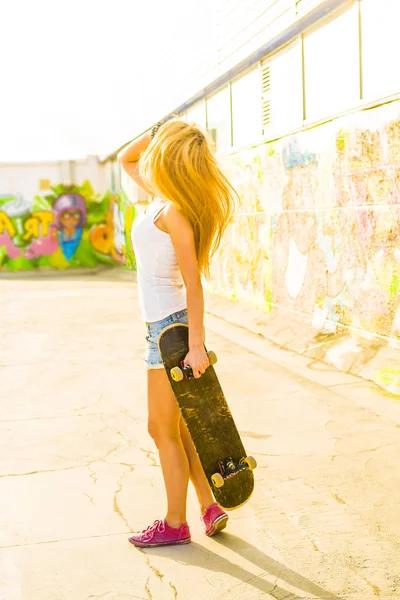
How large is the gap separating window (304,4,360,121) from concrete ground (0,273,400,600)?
2.54 metres

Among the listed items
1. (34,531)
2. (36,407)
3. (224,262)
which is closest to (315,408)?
(36,407)

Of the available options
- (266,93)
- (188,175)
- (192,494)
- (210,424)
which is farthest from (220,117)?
(210,424)

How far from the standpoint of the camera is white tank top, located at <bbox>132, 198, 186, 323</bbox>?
268 centimetres

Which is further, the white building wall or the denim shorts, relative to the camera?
the white building wall

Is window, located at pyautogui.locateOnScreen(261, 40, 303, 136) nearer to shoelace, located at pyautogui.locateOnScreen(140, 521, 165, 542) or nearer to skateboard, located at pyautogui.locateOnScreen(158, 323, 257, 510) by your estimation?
skateboard, located at pyautogui.locateOnScreen(158, 323, 257, 510)

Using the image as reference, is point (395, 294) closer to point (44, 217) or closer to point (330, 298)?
point (330, 298)

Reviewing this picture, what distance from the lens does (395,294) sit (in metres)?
5.84

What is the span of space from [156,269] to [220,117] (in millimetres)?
8935

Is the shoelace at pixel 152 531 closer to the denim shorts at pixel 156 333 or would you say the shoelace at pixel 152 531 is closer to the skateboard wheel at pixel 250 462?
the skateboard wheel at pixel 250 462

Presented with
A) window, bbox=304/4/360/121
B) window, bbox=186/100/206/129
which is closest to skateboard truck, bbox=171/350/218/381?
window, bbox=304/4/360/121

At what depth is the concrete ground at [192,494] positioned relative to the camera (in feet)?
8.48

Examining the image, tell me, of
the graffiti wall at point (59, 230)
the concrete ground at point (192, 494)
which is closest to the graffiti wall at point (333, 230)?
the concrete ground at point (192, 494)

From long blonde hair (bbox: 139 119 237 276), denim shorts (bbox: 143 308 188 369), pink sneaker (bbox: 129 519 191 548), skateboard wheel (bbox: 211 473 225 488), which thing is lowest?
pink sneaker (bbox: 129 519 191 548)

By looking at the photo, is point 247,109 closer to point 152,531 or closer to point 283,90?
point 283,90
